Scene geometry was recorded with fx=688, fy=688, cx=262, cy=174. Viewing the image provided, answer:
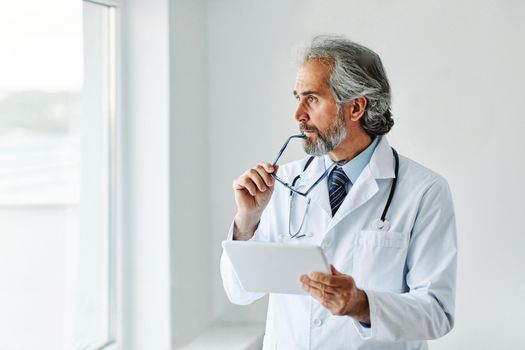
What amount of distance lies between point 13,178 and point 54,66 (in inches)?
15.7

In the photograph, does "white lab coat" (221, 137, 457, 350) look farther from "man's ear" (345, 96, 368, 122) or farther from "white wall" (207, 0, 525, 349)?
"white wall" (207, 0, 525, 349)

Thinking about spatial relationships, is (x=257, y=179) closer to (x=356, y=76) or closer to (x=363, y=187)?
(x=363, y=187)

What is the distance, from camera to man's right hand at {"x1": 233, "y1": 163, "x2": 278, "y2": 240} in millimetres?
1733

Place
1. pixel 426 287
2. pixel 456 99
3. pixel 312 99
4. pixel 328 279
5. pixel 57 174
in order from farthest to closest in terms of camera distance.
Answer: pixel 456 99 < pixel 57 174 < pixel 312 99 < pixel 426 287 < pixel 328 279

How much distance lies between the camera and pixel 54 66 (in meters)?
2.11

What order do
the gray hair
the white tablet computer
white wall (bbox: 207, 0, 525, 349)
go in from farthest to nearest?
white wall (bbox: 207, 0, 525, 349) → the gray hair → the white tablet computer

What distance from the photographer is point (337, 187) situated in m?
1.85

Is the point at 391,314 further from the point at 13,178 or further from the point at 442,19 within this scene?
the point at 442,19

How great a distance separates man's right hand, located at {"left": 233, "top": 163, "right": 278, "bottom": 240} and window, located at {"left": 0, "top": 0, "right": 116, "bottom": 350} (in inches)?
25.1

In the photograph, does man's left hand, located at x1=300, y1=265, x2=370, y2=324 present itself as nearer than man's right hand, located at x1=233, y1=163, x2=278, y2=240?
Yes

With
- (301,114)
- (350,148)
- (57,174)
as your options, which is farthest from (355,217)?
(57,174)

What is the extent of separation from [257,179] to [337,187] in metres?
0.24

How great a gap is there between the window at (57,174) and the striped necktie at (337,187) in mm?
863

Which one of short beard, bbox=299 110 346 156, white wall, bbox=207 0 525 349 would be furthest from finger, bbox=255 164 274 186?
white wall, bbox=207 0 525 349
